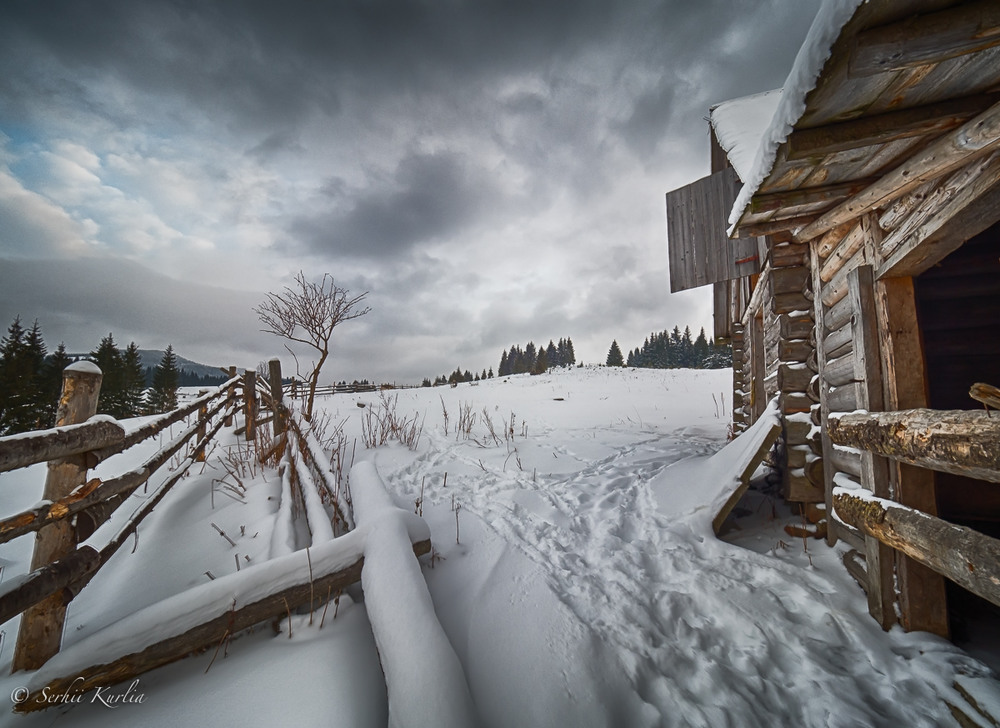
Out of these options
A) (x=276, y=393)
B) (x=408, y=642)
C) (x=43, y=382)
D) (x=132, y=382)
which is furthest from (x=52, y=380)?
(x=408, y=642)

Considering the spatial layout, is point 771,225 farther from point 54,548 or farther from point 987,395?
point 54,548

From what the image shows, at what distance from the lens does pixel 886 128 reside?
1.87m

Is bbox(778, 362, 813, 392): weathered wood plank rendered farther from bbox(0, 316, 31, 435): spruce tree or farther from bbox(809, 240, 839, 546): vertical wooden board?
bbox(0, 316, 31, 435): spruce tree

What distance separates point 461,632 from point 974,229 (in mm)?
3684

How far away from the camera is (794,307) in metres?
3.88

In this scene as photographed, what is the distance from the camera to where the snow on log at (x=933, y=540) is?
1598mm

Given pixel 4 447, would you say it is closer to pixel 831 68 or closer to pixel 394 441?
pixel 831 68

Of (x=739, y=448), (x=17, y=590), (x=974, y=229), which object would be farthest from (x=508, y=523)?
(x=974, y=229)

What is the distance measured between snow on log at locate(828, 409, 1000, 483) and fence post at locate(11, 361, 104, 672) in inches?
159

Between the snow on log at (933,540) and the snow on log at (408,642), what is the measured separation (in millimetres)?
2347

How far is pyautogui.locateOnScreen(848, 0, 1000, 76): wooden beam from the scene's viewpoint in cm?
137

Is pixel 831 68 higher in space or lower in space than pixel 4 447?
higher

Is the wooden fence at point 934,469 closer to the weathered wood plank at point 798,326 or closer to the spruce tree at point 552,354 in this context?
the weathered wood plank at point 798,326

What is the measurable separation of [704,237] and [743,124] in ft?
5.78
